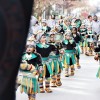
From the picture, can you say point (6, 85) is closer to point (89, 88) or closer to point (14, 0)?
point (14, 0)

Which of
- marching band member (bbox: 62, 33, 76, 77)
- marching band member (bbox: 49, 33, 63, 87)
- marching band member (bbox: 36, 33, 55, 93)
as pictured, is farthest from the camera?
marching band member (bbox: 62, 33, 76, 77)

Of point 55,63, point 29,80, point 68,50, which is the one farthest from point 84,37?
point 29,80

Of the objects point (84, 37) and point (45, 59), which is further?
point (84, 37)

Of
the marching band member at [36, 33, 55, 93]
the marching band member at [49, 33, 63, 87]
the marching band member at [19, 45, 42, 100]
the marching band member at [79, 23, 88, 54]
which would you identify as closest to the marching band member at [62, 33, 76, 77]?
the marching band member at [49, 33, 63, 87]

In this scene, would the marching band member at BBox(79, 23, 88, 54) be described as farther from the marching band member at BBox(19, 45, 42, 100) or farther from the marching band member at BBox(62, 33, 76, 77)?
the marching band member at BBox(19, 45, 42, 100)

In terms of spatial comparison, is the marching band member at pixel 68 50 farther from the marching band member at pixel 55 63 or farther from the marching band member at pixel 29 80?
the marching band member at pixel 29 80

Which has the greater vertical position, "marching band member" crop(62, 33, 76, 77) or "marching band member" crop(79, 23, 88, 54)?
"marching band member" crop(79, 23, 88, 54)

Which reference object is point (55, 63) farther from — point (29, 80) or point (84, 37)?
point (84, 37)

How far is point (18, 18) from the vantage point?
1.15 metres

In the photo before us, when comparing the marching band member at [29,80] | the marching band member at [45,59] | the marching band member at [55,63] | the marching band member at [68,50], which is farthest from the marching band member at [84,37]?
the marching band member at [29,80]

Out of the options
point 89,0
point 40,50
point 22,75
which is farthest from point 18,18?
point 89,0

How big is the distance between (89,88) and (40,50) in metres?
1.84

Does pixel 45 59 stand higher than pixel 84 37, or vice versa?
pixel 84 37

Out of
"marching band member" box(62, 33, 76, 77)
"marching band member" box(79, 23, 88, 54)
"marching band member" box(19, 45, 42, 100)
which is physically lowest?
"marching band member" box(19, 45, 42, 100)
